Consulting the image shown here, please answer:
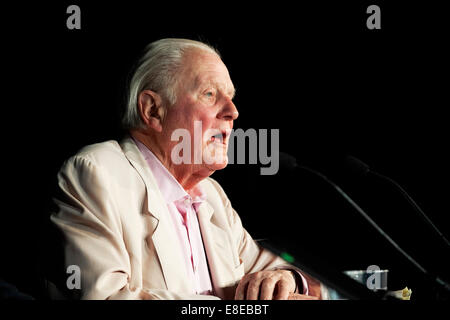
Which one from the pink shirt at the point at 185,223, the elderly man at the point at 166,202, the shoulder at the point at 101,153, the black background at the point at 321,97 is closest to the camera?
the elderly man at the point at 166,202

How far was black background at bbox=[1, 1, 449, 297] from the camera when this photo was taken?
2471 mm

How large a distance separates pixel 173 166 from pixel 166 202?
151mm

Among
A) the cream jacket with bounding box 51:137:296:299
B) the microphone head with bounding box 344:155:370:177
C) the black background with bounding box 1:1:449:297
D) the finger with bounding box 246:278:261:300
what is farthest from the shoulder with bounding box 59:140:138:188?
the microphone head with bounding box 344:155:370:177

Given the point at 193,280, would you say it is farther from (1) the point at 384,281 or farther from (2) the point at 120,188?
(1) the point at 384,281

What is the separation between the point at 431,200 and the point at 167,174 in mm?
1446

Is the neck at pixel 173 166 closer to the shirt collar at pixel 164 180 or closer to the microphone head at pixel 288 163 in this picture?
the shirt collar at pixel 164 180

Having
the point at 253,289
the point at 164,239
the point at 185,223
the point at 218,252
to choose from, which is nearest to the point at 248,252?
the point at 218,252

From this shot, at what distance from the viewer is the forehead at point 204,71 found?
2.26 meters

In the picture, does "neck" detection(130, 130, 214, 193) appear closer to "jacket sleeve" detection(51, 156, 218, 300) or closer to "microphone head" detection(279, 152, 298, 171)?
"jacket sleeve" detection(51, 156, 218, 300)

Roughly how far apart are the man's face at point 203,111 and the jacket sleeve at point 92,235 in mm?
425

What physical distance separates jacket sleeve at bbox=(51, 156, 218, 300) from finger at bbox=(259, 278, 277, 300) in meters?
0.25

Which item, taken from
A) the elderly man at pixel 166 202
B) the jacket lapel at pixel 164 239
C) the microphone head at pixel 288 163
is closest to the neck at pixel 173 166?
the elderly man at pixel 166 202

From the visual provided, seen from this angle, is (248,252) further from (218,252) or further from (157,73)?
(157,73)
